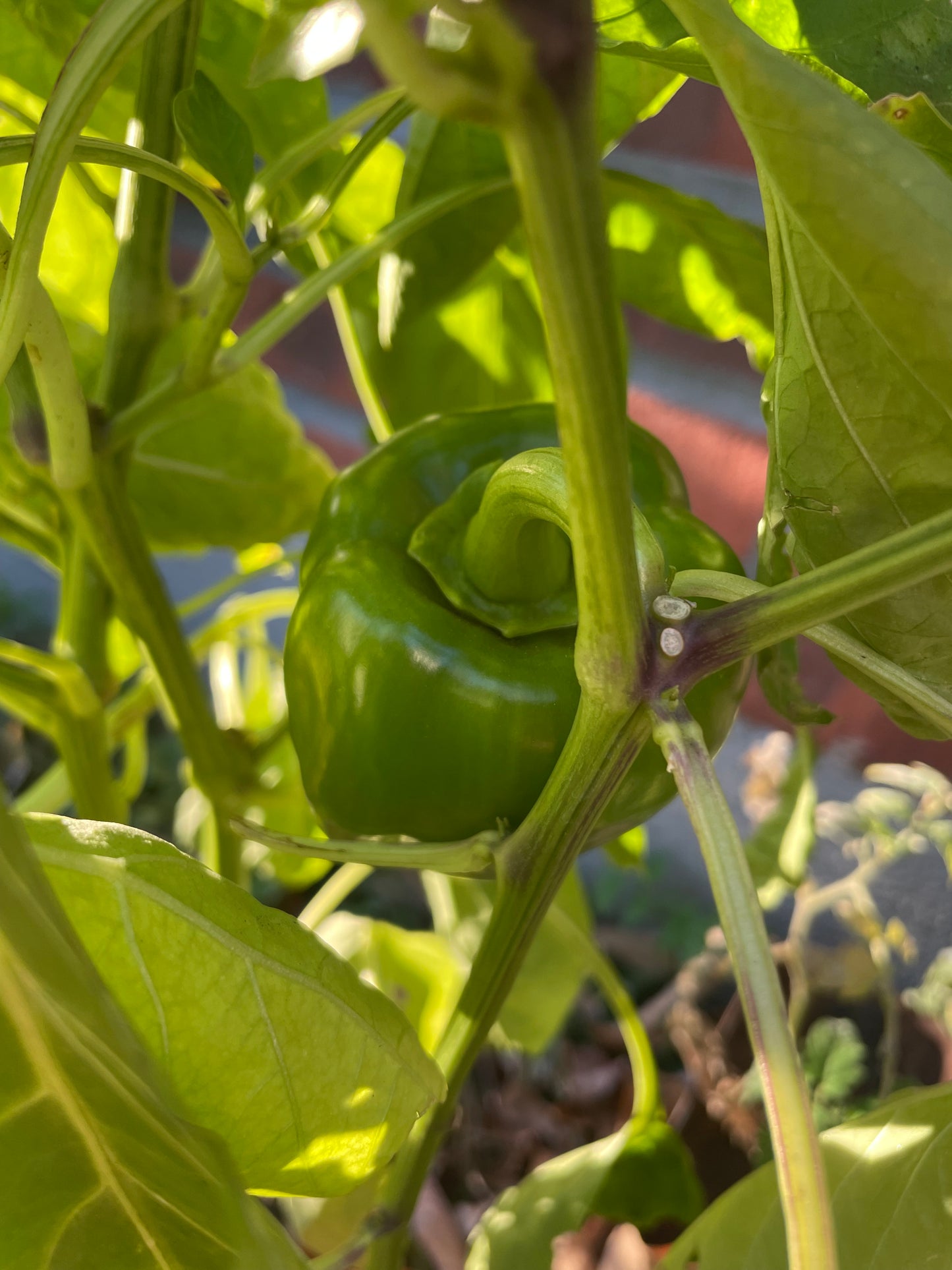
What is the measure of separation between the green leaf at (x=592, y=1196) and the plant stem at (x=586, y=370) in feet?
1.13

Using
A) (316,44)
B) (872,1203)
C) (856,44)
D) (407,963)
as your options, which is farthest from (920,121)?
(407,963)

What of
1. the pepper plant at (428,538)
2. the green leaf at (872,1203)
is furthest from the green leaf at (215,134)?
the green leaf at (872,1203)

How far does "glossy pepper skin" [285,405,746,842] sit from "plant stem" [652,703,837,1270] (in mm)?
102

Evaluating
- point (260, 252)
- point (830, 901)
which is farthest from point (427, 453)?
point (830, 901)

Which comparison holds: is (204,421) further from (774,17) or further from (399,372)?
(774,17)

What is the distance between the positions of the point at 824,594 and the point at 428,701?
0.13m

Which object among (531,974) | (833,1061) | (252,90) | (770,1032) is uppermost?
(252,90)

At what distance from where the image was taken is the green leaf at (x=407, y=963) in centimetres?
56

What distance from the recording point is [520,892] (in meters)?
0.25

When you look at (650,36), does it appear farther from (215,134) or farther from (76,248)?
(76,248)

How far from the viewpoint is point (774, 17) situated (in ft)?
0.78

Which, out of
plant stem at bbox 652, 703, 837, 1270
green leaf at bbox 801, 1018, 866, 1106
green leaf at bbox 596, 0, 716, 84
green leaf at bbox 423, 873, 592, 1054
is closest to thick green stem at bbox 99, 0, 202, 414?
green leaf at bbox 596, 0, 716, 84

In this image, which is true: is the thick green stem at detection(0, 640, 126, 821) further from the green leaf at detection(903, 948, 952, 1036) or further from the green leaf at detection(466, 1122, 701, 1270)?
the green leaf at detection(903, 948, 952, 1036)

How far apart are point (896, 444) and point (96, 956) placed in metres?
0.19
